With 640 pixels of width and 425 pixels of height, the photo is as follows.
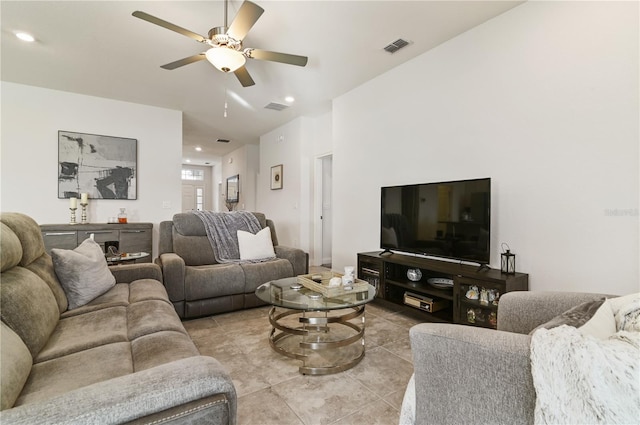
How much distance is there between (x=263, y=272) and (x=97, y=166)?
335cm

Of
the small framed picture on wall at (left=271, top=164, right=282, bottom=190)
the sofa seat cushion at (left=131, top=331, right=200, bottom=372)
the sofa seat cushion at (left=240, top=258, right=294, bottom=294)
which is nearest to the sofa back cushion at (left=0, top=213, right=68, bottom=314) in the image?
the sofa seat cushion at (left=131, top=331, right=200, bottom=372)

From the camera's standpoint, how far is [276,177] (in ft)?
20.4

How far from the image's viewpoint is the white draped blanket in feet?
2.03

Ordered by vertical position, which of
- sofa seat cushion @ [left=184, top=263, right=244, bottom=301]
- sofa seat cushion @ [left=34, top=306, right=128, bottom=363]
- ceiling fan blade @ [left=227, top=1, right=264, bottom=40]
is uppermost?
ceiling fan blade @ [left=227, top=1, right=264, bottom=40]

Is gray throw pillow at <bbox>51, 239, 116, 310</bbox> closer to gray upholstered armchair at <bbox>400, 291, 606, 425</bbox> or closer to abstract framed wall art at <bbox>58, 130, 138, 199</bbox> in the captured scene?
gray upholstered armchair at <bbox>400, 291, 606, 425</bbox>

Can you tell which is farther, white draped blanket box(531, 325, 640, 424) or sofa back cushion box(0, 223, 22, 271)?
sofa back cushion box(0, 223, 22, 271)

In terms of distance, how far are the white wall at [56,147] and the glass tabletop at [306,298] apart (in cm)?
364

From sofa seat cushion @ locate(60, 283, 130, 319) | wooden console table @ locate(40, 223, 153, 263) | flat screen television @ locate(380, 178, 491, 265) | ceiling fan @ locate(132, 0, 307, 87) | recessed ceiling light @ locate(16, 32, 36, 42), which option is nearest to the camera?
sofa seat cushion @ locate(60, 283, 130, 319)

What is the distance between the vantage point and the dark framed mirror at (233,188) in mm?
8156

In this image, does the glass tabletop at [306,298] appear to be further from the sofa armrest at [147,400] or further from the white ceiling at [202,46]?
the white ceiling at [202,46]

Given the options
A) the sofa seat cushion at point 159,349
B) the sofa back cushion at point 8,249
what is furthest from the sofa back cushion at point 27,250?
the sofa seat cushion at point 159,349

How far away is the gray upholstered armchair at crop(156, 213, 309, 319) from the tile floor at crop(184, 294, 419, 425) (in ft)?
0.80

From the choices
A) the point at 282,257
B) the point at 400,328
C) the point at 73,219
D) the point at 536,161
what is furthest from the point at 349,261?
the point at 73,219

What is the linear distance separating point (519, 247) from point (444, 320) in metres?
0.88
